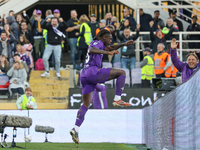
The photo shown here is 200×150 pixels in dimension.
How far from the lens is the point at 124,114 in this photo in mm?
15008

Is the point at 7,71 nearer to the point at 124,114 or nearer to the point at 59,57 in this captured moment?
the point at 59,57

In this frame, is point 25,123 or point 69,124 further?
point 69,124

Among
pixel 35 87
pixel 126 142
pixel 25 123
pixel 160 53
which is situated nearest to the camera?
pixel 25 123

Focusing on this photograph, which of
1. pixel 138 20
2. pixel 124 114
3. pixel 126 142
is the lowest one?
pixel 126 142

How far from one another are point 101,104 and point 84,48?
9.02ft

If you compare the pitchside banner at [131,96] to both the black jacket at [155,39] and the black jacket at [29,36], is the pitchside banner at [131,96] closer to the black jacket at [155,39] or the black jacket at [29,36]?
the black jacket at [155,39]

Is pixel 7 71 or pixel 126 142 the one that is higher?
pixel 7 71

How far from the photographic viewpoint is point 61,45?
1802cm

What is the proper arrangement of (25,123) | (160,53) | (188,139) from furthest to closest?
(160,53) < (25,123) < (188,139)

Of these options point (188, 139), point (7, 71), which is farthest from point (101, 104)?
point (188, 139)

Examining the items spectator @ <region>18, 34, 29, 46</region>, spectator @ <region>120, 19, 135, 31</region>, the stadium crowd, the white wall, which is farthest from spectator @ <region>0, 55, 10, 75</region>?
spectator @ <region>120, 19, 135, 31</region>

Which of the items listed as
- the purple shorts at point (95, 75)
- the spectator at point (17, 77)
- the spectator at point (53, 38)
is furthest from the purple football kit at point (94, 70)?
the spectator at point (53, 38)

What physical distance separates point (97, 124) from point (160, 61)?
10.6 ft

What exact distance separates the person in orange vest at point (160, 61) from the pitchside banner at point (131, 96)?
70cm
